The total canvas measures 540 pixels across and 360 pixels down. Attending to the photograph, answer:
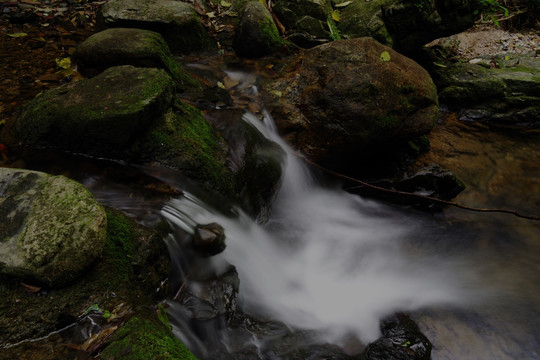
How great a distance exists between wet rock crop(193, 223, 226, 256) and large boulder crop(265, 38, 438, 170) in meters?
2.08

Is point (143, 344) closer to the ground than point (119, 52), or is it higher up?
closer to the ground

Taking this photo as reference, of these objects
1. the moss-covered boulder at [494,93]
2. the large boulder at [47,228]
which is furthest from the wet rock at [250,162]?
the moss-covered boulder at [494,93]

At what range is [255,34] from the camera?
6.43 metres

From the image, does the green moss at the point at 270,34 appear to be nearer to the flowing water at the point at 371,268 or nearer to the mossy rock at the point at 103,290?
the flowing water at the point at 371,268

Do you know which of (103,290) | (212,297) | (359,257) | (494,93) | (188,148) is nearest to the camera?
(103,290)

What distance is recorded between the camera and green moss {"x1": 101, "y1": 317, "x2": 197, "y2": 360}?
179 centimetres

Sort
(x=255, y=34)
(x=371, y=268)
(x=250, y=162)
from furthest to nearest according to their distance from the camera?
(x=255, y=34), (x=371, y=268), (x=250, y=162)

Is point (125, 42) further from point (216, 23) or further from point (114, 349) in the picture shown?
point (114, 349)

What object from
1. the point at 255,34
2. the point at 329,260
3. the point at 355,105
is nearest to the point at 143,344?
the point at 329,260

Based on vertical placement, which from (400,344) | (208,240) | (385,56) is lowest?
(400,344)

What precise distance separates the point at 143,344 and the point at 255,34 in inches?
231

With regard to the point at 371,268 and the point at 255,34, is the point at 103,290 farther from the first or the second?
the point at 255,34

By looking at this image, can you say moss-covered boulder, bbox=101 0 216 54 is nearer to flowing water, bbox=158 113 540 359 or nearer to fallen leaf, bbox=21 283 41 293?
flowing water, bbox=158 113 540 359

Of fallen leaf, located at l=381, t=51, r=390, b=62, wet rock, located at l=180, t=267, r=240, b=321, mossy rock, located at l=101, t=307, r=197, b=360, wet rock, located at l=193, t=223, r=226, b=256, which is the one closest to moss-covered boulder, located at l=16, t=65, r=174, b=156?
wet rock, located at l=193, t=223, r=226, b=256
